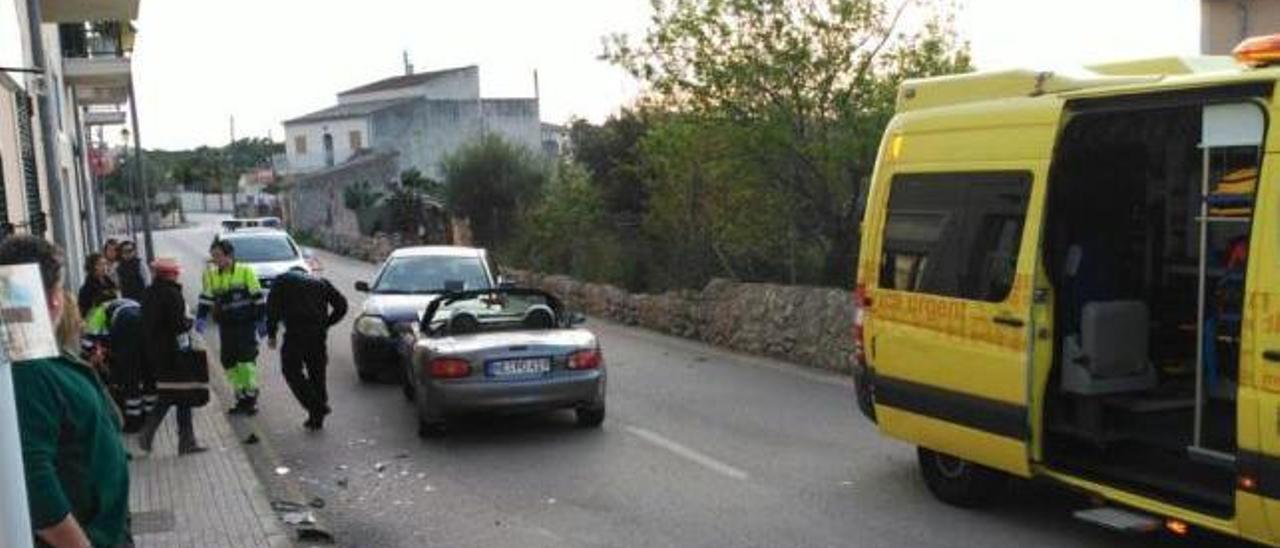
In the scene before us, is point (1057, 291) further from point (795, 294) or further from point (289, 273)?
point (795, 294)

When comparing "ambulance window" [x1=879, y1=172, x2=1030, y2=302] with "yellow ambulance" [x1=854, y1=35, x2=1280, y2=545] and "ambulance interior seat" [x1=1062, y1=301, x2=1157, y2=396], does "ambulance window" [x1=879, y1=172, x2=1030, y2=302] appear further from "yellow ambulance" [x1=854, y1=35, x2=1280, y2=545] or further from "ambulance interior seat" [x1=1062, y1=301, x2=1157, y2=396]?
"ambulance interior seat" [x1=1062, y1=301, x2=1157, y2=396]

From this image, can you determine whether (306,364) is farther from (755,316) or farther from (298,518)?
(755,316)

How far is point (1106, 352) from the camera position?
6.83m

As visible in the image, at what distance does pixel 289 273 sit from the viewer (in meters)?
11.3

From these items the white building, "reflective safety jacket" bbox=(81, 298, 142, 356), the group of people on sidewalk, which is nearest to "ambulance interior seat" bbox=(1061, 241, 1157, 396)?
the group of people on sidewalk

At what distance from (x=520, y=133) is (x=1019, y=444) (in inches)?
2785

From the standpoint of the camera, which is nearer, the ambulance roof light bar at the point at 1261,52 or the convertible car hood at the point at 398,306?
the ambulance roof light bar at the point at 1261,52

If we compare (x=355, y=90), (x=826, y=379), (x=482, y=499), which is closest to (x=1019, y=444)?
(x=482, y=499)

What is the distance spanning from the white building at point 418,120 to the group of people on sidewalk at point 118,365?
56.7 meters

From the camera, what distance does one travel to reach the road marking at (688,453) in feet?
29.2

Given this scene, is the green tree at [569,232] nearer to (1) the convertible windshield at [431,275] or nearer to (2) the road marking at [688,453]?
(1) the convertible windshield at [431,275]

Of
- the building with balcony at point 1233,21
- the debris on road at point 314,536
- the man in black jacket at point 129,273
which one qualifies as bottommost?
the debris on road at point 314,536

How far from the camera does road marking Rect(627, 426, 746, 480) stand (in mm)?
8914

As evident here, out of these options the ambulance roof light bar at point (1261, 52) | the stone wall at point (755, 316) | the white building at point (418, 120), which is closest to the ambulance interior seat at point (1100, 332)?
the ambulance roof light bar at point (1261, 52)
